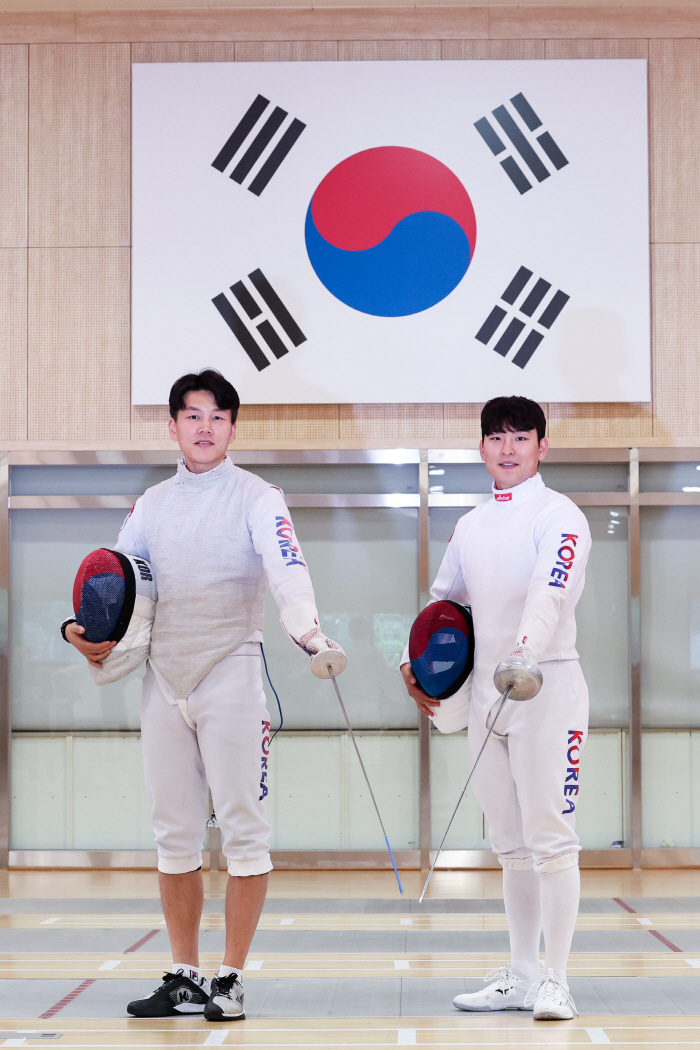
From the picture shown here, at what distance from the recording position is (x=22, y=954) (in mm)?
2889

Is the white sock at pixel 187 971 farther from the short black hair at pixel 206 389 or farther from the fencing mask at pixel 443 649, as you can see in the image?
the short black hair at pixel 206 389

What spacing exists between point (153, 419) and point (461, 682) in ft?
8.13

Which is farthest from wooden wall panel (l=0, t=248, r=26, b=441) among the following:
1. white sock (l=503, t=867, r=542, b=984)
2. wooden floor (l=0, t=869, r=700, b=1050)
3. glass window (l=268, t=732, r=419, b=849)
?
white sock (l=503, t=867, r=542, b=984)

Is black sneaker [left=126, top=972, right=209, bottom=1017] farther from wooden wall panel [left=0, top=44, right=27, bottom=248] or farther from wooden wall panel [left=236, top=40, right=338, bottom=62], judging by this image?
wooden wall panel [left=236, top=40, right=338, bottom=62]

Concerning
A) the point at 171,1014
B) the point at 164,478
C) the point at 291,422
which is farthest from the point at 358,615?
the point at 171,1014

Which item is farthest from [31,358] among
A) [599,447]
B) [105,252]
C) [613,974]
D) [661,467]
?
[613,974]

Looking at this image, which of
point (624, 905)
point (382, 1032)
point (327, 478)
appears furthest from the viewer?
point (327, 478)

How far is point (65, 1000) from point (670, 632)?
293cm

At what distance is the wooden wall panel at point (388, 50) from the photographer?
4477mm

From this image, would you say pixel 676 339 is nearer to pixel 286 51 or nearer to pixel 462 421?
pixel 462 421

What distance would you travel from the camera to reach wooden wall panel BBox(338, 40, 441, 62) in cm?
448

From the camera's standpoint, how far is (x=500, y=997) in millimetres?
2314

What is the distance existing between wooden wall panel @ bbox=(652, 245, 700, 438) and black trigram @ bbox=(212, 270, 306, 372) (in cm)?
152

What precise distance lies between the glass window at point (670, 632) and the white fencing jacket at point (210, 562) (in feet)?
8.24
